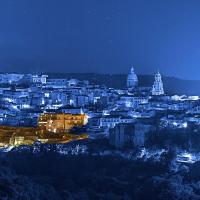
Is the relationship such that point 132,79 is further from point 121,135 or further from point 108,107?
point 121,135

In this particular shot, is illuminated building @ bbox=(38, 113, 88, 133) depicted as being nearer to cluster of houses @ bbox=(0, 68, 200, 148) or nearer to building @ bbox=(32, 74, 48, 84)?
cluster of houses @ bbox=(0, 68, 200, 148)

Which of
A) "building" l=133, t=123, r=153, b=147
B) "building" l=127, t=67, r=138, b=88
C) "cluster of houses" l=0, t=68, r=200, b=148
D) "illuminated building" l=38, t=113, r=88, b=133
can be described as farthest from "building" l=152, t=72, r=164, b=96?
"building" l=133, t=123, r=153, b=147

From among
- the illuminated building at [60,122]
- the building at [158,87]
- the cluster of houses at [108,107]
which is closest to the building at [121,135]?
the cluster of houses at [108,107]

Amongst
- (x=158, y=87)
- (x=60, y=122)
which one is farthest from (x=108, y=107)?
(x=158, y=87)

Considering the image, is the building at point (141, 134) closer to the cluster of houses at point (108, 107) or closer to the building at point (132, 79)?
the cluster of houses at point (108, 107)

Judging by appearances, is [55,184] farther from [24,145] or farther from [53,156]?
[24,145]

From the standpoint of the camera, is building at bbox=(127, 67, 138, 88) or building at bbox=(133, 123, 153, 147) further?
building at bbox=(127, 67, 138, 88)

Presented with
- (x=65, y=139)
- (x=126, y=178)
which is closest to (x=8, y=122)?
(x=65, y=139)

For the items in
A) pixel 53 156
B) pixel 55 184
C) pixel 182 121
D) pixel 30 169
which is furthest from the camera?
pixel 182 121
